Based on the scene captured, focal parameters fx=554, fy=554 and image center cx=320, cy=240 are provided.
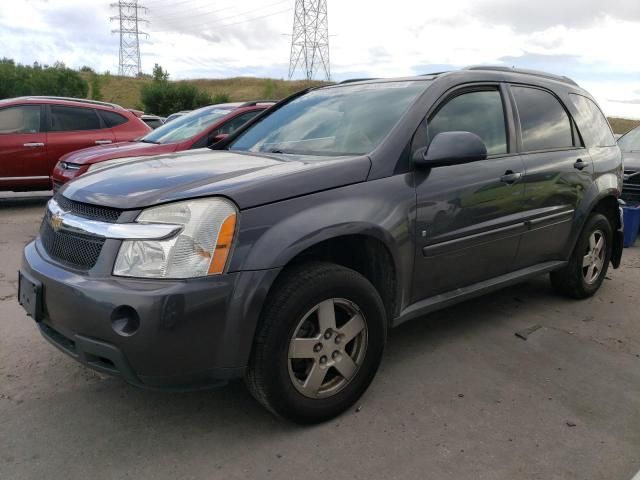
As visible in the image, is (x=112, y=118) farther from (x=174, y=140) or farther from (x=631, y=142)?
(x=631, y=142)

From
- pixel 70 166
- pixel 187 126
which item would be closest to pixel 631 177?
pixel 187 126

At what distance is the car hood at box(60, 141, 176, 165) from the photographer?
623 centimetres

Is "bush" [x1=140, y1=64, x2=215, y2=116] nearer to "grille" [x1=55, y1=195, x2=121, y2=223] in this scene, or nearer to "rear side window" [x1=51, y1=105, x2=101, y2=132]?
"rear side window" [x1=51, y1=105, x2=101, y2=132]

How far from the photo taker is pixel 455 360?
3402 mm

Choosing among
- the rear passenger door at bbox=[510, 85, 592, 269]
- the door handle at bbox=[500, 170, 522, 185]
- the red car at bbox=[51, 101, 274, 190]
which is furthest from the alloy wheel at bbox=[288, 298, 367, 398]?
the red car at bbox=[51, 101, 274, 190]

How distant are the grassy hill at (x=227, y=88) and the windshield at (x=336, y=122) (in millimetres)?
54994

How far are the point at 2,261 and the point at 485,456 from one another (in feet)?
16.0

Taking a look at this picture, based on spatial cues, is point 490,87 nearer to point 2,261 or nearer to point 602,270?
point 602,270

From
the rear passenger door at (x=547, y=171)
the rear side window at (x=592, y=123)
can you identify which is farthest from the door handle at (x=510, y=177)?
the rear side window at (x=592, y=123)

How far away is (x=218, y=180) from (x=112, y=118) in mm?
7001

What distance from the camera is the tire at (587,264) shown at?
4.37 metres

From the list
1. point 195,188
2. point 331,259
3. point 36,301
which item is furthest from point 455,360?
point 36,301

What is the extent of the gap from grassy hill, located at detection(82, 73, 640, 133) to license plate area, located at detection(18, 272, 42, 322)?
5629cm

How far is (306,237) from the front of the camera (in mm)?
2453
